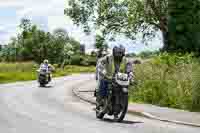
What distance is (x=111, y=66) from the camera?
1538cm

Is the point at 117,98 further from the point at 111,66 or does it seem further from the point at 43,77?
→ the point at 43,77

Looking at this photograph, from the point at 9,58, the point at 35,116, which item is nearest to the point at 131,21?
the point at 35,116

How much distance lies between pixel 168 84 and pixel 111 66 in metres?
6.78

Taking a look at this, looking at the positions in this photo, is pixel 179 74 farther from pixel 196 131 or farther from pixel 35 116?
pixel 196 131

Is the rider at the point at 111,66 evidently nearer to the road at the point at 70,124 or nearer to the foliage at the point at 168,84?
the road at the point at 70,124

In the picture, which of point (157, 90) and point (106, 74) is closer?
point (106, 74)

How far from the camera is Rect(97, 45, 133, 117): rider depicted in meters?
15.1

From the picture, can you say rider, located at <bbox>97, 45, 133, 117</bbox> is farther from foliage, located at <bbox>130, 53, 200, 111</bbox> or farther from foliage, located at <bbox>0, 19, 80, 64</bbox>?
foliage, located at <bbox>0, 19, 80, 64</bbox>

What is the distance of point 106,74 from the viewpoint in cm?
1537

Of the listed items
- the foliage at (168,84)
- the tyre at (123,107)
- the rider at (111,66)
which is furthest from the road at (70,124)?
the foliage at (168,84)

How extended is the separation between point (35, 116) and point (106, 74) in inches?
119

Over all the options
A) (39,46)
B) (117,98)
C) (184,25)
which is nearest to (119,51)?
(117,98)

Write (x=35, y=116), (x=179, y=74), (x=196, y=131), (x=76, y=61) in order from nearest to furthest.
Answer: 1. (x=196, y=131)
2. (x=35, y=116)
3. (x=179, y=74)
4. (x=76, y=61)

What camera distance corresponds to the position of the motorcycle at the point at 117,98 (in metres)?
14.9
